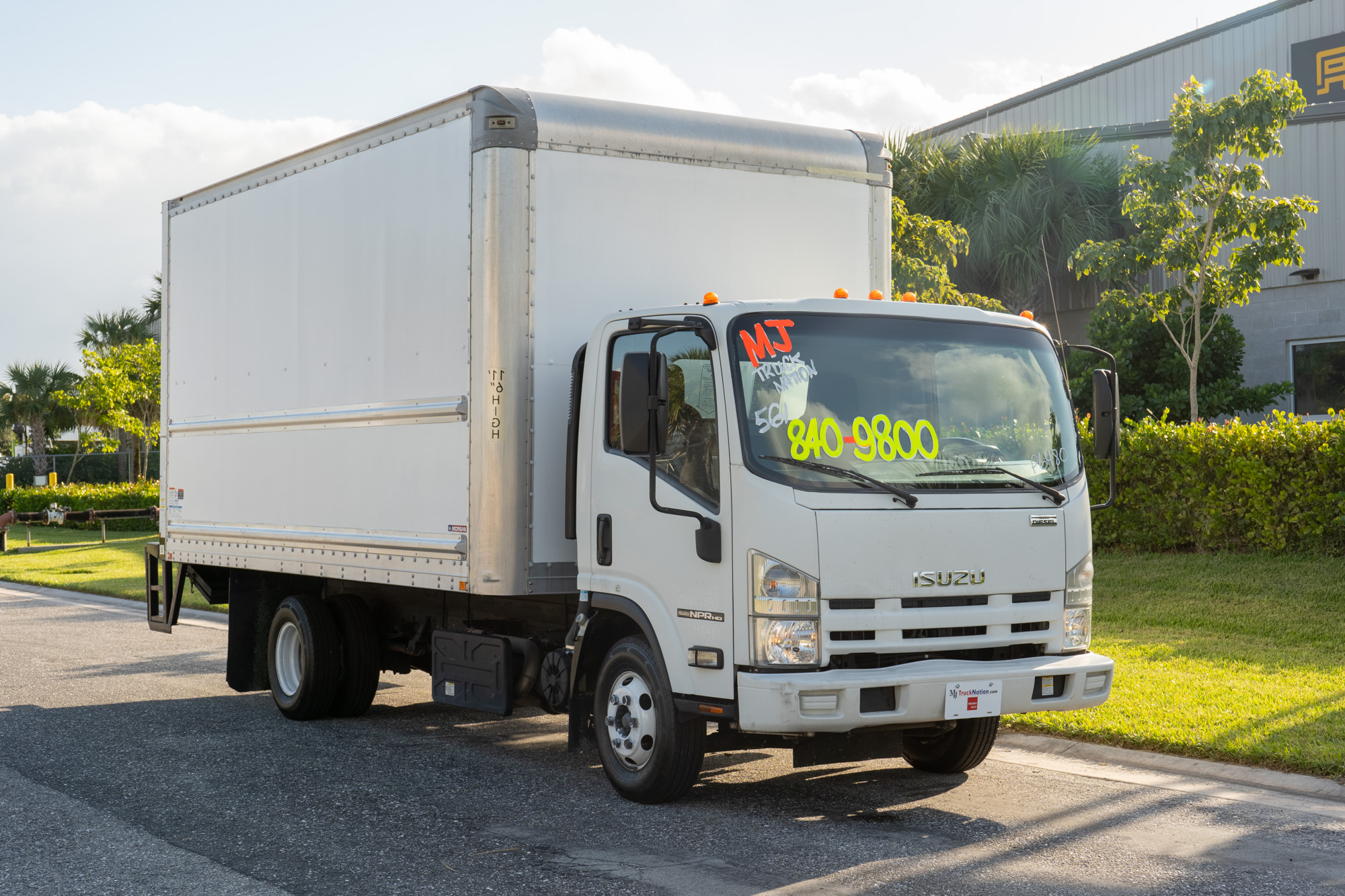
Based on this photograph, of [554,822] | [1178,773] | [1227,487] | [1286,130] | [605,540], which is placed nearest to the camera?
[554,822]

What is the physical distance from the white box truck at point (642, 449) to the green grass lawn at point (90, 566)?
8.20 meters

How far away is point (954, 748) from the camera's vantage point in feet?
24.0

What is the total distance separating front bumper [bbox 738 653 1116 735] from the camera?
19.0 ft

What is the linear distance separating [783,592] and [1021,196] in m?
20.2

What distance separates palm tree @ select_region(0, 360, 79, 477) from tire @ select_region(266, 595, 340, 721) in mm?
35721

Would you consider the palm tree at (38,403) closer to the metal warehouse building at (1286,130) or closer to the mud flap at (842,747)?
the metal warehouse building at (1286,130)

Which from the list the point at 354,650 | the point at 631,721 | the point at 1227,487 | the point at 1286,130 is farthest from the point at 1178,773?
the point at 1286,130

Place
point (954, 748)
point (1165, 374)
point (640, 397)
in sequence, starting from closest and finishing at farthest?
1. point (640, 397)
2. point (954, 748)
3. point (1165, 374)

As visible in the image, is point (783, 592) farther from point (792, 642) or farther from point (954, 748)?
point (954, 748)

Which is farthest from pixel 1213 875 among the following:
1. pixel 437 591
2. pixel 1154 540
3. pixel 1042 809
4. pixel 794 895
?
pixel 1154 540

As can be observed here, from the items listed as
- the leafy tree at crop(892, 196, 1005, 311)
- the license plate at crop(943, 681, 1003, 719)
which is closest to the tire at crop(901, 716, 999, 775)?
the license plate at crop(943, 681, 1003, 719)

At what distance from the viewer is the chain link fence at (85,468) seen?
43.9 metres

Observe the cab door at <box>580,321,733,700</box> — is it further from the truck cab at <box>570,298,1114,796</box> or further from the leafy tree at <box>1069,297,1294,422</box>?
the leafy tree at <box>1069,297,1294,422</box>

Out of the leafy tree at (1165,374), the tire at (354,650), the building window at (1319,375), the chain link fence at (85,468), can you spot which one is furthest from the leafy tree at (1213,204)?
the chain link fence at (85,468)
